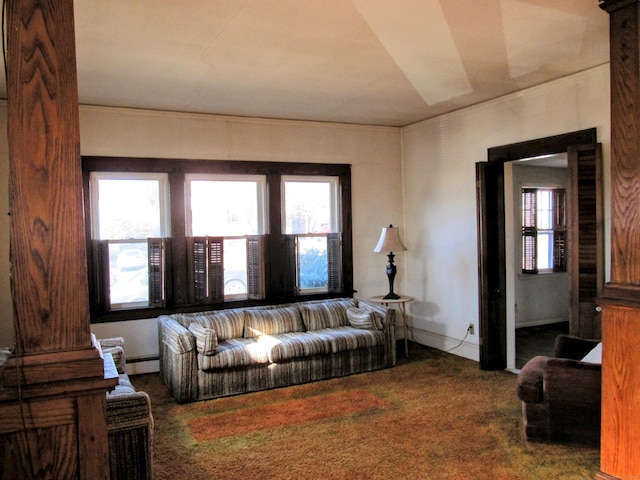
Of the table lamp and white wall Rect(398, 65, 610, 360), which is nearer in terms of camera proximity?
white wall Rect(398, 65, 610, 360)

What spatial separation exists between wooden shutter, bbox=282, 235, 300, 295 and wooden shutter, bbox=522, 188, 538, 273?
3596 millimetres

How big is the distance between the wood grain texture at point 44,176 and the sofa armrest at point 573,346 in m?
3.49

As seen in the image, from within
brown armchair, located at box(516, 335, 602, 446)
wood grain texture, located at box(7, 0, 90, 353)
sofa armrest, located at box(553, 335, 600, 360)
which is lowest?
brown armchair, located at box(516, 335, 602, 446)

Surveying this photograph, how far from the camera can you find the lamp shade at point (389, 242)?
5801 mm

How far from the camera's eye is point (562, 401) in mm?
3297

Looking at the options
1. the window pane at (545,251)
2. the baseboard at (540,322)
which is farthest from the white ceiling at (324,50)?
the baseboard at (540,322)

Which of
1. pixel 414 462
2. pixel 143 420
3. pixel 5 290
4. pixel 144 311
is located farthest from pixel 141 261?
pixel 414 462

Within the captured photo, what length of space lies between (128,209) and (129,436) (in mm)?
3036

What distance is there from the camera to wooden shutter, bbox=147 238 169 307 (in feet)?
17.0

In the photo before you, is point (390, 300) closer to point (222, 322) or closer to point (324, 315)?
point (324, 315)

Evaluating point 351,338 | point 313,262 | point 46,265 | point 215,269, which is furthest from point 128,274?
point 46,265

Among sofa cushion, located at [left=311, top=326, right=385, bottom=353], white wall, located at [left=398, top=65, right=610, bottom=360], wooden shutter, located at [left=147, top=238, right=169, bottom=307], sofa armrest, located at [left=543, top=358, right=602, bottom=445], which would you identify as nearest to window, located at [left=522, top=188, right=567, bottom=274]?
white wall, located at [left=398, top=65, right=610, bottom=360]

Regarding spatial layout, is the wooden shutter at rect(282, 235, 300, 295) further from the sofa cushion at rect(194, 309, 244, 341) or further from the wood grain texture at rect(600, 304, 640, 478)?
the wood grain texture at rect(600, 304, 640, 478)

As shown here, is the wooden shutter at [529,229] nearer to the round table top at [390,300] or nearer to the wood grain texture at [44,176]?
the round table top at [390,300]
